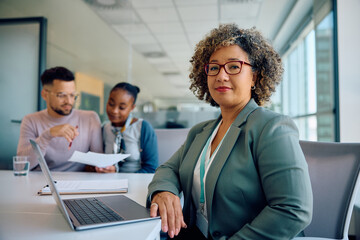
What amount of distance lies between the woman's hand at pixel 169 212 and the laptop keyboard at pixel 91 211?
13 centimetres

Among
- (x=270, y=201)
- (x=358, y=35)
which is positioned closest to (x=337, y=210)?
(x=270, y=201)

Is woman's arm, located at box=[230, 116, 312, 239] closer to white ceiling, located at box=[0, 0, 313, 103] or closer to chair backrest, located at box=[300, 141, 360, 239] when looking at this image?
chair backrest, located at box=[300, 141, 360, 239]

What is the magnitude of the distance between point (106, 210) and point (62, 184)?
0.48 meters

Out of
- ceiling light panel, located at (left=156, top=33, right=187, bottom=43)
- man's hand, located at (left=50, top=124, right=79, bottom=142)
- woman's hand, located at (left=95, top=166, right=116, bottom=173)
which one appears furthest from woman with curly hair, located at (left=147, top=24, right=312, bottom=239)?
ceiling light panel, located at (left=156, top=33, right=187, bottom=43)

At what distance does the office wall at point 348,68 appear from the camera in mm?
2473

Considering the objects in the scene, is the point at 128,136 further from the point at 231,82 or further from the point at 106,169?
the point at 231,82

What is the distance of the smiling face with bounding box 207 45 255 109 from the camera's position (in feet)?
3.48

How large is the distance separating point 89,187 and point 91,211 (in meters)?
0.34

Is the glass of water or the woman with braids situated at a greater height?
the woman with braids

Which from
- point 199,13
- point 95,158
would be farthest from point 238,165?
point 199,13

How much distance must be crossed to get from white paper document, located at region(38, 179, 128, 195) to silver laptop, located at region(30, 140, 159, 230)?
116 millimetres

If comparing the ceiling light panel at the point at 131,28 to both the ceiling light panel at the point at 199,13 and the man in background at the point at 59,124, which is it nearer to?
the ceiling light panel at the point at 199,13

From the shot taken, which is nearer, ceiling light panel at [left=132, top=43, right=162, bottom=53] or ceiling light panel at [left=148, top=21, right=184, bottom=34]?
ceiling light panel at [left=148, top=21, right=184, bottom=34]

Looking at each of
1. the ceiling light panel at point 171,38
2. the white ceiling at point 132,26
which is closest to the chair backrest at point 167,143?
the white ceiling at point 132,26
